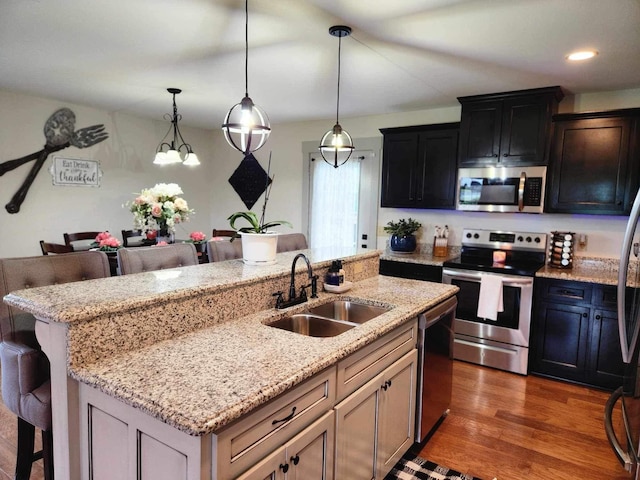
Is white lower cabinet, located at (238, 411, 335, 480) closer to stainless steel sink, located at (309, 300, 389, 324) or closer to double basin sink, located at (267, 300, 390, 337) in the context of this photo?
double basin sink, located at (267, 300, 390, 337)

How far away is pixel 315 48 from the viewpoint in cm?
270

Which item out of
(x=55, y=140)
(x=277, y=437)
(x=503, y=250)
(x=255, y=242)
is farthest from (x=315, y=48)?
(x=55, y=140)

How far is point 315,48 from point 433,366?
7.03 ft

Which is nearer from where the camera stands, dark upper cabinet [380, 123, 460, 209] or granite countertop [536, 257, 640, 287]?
granite countertop [536, 257, 640, 287]

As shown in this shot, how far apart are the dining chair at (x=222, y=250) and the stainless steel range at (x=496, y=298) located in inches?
74.3

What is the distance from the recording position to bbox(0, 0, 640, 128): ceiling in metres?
2.15

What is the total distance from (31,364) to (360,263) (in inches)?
75.8

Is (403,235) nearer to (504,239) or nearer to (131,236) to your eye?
(504,239)

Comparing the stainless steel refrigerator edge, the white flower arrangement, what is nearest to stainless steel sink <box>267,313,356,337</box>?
the stainless steel refrigerator edge

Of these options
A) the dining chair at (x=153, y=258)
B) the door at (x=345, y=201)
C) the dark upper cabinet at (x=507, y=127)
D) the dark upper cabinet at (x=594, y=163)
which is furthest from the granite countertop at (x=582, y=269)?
the dining chair at (x=153, y=258)

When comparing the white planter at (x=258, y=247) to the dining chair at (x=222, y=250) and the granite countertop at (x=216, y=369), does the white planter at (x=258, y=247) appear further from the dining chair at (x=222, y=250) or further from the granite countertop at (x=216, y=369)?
the dining chair at (x=222, y=250)

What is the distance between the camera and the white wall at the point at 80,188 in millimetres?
4090

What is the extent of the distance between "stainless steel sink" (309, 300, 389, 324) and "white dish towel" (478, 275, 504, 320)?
5.47 ft

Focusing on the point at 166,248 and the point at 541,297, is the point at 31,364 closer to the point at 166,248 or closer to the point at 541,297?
the point at 166,248
